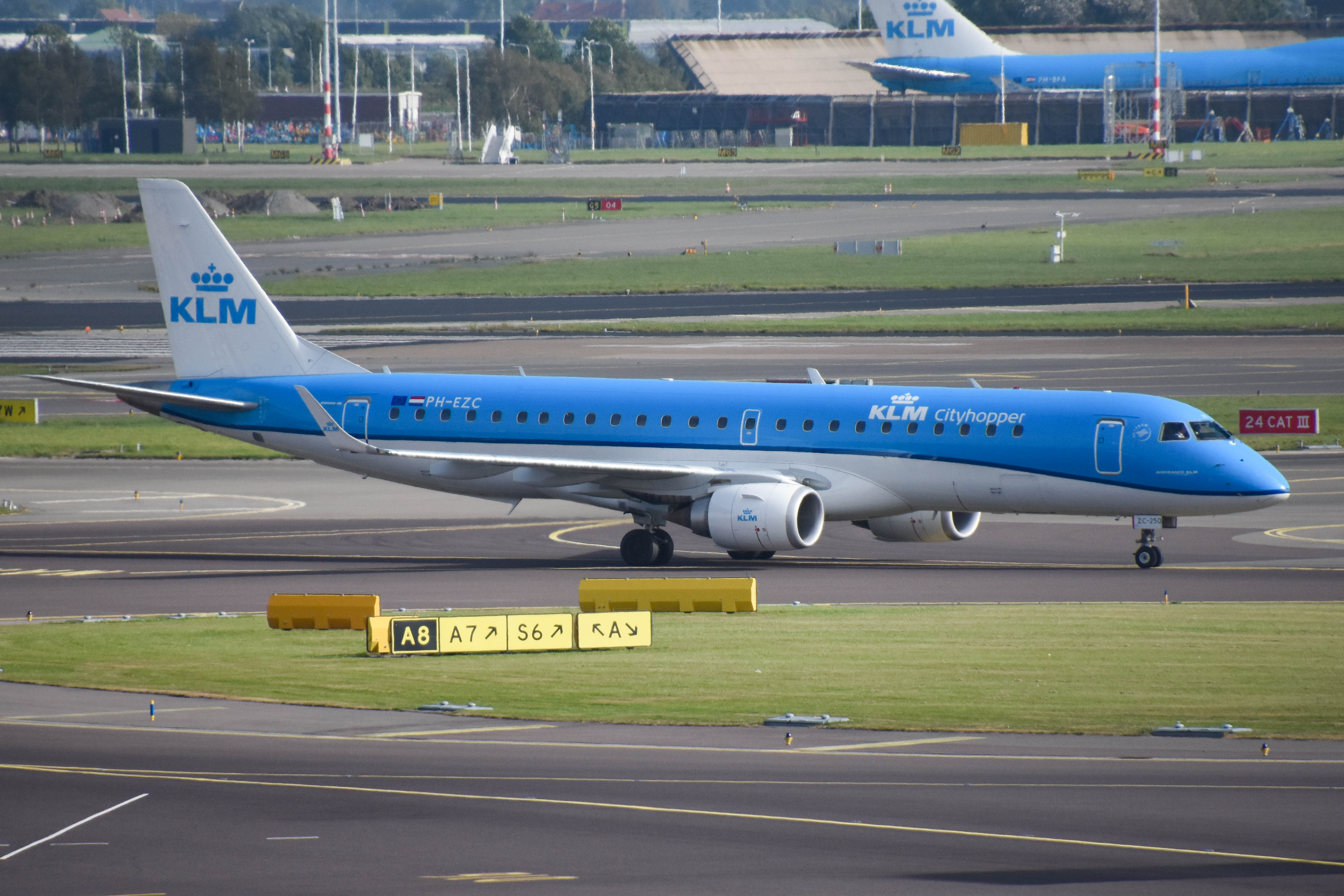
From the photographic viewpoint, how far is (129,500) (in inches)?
2041

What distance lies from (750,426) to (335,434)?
9447 mm

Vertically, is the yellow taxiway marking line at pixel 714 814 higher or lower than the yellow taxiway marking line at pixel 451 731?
higher

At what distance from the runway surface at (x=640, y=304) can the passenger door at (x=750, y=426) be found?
51.5 meters

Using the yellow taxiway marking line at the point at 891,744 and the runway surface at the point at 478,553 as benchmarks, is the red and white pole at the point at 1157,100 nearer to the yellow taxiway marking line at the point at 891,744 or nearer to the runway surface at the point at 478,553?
the runway surface at the point at 478,553

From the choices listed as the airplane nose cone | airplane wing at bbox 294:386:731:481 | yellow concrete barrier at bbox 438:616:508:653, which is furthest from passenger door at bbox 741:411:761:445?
yellow concrete barrier at bbox 438:616:508:653

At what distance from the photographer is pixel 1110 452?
39281mm

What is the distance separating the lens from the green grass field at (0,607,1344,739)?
24641 millimetres

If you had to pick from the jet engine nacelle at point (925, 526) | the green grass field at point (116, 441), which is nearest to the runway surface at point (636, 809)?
the jet engine nacelle at point (925, 526)

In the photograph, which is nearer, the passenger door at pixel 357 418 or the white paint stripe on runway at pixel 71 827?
the white paint stripe on runway at pixel 71 827

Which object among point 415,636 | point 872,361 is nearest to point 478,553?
point 415,636

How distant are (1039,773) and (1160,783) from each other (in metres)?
1.37

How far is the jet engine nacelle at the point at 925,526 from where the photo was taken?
42.2 meters

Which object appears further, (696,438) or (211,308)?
(211,308)

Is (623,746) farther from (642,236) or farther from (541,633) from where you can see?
(642,236)
